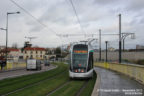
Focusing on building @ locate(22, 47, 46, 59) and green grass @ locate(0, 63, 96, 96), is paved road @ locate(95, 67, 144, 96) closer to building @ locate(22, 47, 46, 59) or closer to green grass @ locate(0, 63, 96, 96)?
green grass @ locate(0, 63, 96, 96)

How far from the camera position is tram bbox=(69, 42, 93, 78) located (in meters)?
17.3

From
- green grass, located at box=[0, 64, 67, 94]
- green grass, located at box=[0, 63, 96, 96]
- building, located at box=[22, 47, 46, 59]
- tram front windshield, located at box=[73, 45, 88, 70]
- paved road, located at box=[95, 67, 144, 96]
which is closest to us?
paved road, located at box=[95, 67, 144, 96]

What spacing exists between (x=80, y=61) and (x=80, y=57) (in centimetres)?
39

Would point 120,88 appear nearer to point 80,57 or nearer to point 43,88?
point 43,88

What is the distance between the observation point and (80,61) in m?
17.8

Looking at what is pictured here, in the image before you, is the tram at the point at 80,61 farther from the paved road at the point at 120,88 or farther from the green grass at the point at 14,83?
the green grass at the point at 14,83

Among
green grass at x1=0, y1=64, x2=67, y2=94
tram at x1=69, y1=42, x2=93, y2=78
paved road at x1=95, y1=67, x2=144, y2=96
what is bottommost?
green grass at x1=0, y1=64, x2=67, y2=94

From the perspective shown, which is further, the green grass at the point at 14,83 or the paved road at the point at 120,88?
the green grass at the point at 14,83

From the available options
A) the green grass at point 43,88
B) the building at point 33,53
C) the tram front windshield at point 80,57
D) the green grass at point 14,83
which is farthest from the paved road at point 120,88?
the building at point 33,53

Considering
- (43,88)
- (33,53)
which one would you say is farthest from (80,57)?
(33,53)

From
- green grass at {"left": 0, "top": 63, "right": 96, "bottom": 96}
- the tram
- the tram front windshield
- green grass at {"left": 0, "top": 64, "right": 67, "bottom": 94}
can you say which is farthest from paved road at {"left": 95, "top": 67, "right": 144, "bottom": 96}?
green grass at {"left": 0, "top": 64, "right": 67, "bottom": 94}

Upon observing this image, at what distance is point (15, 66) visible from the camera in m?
43.2

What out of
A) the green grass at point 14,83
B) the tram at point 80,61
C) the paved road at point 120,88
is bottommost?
the green grass at point 14,83

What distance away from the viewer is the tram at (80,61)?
17344 mm
